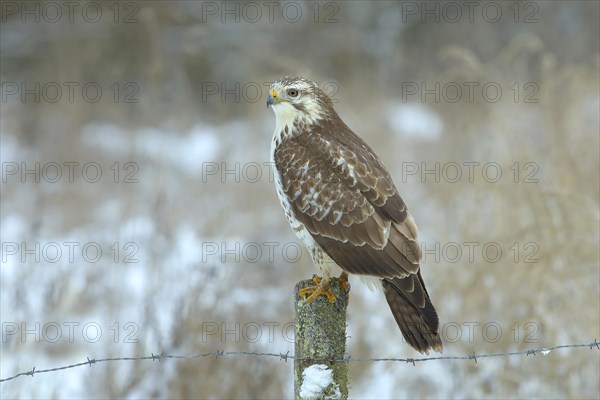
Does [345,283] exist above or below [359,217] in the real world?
below

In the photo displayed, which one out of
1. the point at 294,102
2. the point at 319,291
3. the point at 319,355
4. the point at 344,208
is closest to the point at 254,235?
the point at 294,102

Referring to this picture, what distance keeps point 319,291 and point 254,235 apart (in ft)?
12.9

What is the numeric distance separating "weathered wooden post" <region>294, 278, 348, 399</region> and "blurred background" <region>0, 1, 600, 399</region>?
1583mm

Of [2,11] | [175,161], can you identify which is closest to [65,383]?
[175,161]

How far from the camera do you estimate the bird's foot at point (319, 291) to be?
3.33 metres

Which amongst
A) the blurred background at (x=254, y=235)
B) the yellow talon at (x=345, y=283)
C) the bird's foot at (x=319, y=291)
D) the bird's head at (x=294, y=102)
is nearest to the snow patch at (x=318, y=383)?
the bird's foot at (x=319, y=291)

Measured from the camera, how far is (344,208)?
3.69m

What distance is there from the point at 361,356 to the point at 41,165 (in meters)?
5.64

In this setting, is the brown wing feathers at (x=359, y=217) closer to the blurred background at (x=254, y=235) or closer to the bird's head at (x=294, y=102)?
the bird's head at (x=294, y=102)

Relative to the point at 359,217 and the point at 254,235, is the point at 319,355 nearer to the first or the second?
the point at 359,217

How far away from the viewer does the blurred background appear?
4879mm

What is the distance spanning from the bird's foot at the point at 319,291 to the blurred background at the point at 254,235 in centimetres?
129

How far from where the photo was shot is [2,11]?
1306 centimetres

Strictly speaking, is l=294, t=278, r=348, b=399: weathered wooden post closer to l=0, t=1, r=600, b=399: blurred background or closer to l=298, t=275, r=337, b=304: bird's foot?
l=298, t=275, r=337, b=304: bird's foot
